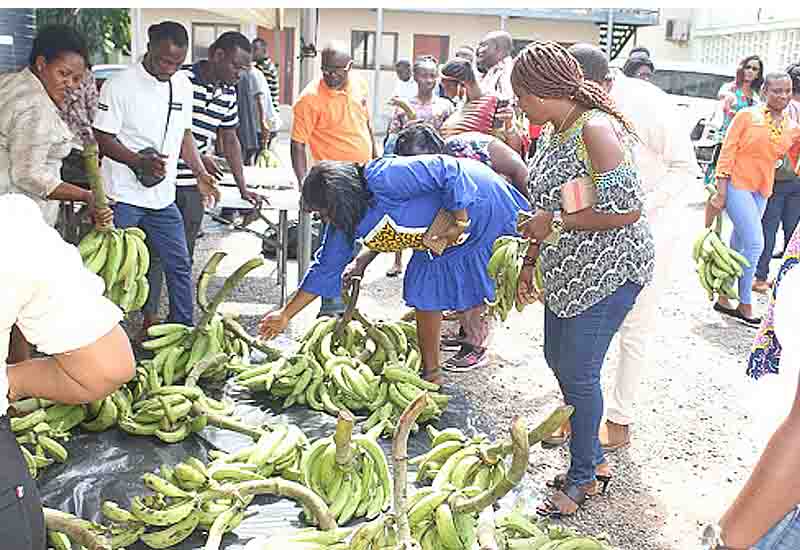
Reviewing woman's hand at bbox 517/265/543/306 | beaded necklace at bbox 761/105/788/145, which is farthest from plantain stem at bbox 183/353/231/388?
beaded necklace at bbox 761/105/788/145

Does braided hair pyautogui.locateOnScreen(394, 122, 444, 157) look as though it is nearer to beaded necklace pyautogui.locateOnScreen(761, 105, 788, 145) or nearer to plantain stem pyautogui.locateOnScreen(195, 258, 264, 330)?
plantain stem pyautogui.locateOnScreen(195, 258, 264, 330)

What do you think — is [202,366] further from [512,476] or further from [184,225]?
[512,476]

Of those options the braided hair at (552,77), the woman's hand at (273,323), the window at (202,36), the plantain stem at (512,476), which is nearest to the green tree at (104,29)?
the woman's hand at (273,323)

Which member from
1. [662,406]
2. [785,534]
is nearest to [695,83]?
[662,406]

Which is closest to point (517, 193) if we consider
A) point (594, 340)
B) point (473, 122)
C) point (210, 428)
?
point (473, 122)

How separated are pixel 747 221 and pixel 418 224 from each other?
10.9 feet

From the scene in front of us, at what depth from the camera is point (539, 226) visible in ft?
11.0

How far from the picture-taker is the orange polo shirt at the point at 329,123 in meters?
6.26

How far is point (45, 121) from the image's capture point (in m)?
3.87

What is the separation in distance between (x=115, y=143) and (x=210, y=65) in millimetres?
1184

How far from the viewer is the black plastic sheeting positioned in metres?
3.07

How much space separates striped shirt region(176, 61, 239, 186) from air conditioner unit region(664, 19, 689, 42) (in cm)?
2259

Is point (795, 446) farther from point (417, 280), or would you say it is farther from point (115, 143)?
point (115, 143)

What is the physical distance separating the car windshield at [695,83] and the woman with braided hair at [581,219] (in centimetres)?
1412
